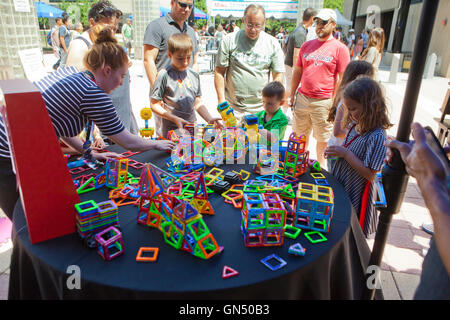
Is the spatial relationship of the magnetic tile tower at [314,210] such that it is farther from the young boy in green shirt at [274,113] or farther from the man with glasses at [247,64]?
the man with glasses at [247,64]

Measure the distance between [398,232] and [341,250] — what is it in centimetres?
207

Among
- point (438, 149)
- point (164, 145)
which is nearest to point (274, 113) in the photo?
point (164, 145)

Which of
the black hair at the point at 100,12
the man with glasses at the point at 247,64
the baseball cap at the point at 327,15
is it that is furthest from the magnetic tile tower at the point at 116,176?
the baseball cap at the point at 327,15

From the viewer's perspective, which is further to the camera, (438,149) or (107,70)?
(107,70)

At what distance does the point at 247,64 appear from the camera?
3.68 meters

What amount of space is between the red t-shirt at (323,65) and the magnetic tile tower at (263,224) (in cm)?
267

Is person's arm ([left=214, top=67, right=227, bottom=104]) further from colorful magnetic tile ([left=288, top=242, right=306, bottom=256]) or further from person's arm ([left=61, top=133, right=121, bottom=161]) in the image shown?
colorful magnetic tile ([left=288, top=242, right=306, bottom=256])

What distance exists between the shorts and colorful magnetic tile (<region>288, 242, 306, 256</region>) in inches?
107

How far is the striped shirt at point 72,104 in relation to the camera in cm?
197

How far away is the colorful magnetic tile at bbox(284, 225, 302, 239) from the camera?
5.21 feet

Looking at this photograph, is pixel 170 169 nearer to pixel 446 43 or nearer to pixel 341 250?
pixel 341 250

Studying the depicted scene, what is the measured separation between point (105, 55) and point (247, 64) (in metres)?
1.93

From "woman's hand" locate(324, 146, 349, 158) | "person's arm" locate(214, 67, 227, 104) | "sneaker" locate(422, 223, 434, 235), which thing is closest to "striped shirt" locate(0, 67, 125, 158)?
"woman's hand" locate(324, 146, 349, 158)

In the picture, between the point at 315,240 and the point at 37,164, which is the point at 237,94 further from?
the point at 37,164
